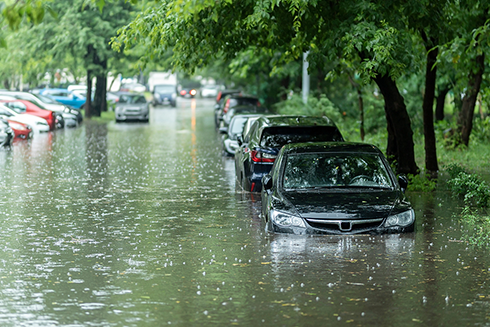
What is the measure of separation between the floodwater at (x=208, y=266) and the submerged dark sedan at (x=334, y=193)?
0.22 meters

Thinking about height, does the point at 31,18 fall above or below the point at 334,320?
above

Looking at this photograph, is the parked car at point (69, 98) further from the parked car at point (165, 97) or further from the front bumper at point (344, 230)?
the front bumper at point (344, 230)

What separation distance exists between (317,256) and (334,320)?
2.68 metres

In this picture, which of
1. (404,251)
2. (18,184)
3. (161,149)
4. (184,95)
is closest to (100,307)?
(404,251)

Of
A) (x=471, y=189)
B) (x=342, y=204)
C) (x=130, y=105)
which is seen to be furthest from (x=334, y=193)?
(x=130, y=105)

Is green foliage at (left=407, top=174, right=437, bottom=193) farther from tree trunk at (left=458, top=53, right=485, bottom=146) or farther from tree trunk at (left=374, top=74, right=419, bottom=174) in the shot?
tree trunk at (left=458, top=53, right=485, bottom=146)

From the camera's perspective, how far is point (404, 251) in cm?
998

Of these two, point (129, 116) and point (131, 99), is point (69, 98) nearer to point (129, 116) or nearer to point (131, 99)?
point (131, 99)

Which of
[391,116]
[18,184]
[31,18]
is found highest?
[31,18]

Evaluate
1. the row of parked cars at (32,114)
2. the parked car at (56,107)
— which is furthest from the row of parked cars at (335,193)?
the parked car at (56,107)

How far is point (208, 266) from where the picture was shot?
9.26 metres

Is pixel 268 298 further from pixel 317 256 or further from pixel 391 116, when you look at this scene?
pixel 391 116

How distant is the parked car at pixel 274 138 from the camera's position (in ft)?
51.1

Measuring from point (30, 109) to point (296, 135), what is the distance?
25411 mm
